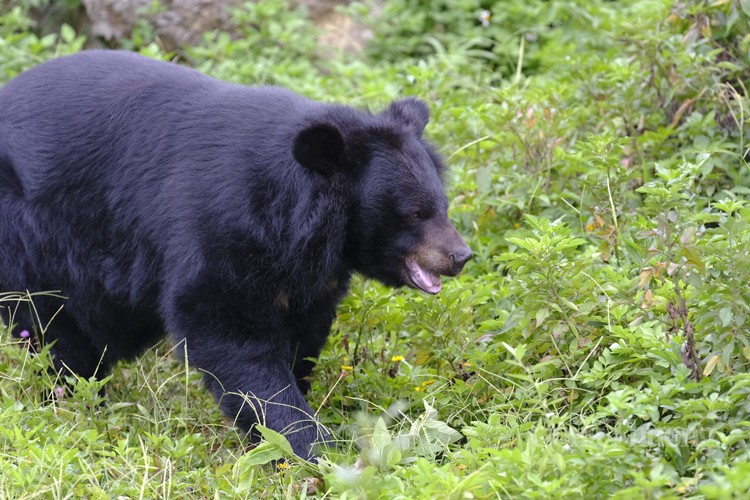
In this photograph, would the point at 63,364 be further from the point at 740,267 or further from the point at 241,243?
the point at 740,267

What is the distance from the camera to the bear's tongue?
14.0ft

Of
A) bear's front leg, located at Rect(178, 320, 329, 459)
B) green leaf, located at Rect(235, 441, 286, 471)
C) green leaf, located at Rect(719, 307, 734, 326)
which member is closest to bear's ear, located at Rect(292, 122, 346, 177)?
bear's front leg, located at Rect(178, 320, 329, 459)

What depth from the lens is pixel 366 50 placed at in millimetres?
8641

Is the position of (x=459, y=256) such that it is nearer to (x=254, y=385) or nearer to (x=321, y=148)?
(x=321, y=148)

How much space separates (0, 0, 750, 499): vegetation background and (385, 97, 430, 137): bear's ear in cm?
73

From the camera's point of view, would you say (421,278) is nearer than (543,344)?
No

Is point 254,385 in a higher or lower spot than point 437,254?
lower

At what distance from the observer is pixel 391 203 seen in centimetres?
418

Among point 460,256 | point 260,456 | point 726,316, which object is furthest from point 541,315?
point 260,456

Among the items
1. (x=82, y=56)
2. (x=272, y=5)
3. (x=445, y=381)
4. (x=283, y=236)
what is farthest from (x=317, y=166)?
(x=272, y=5)

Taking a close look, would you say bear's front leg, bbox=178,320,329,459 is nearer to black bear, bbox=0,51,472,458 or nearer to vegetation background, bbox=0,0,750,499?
black bear, bbox=0,51,472,458

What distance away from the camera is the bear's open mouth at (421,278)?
4270mm

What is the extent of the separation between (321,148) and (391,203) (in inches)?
15.3

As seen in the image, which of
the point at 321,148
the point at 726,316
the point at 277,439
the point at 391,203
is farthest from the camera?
the point at 391,203
